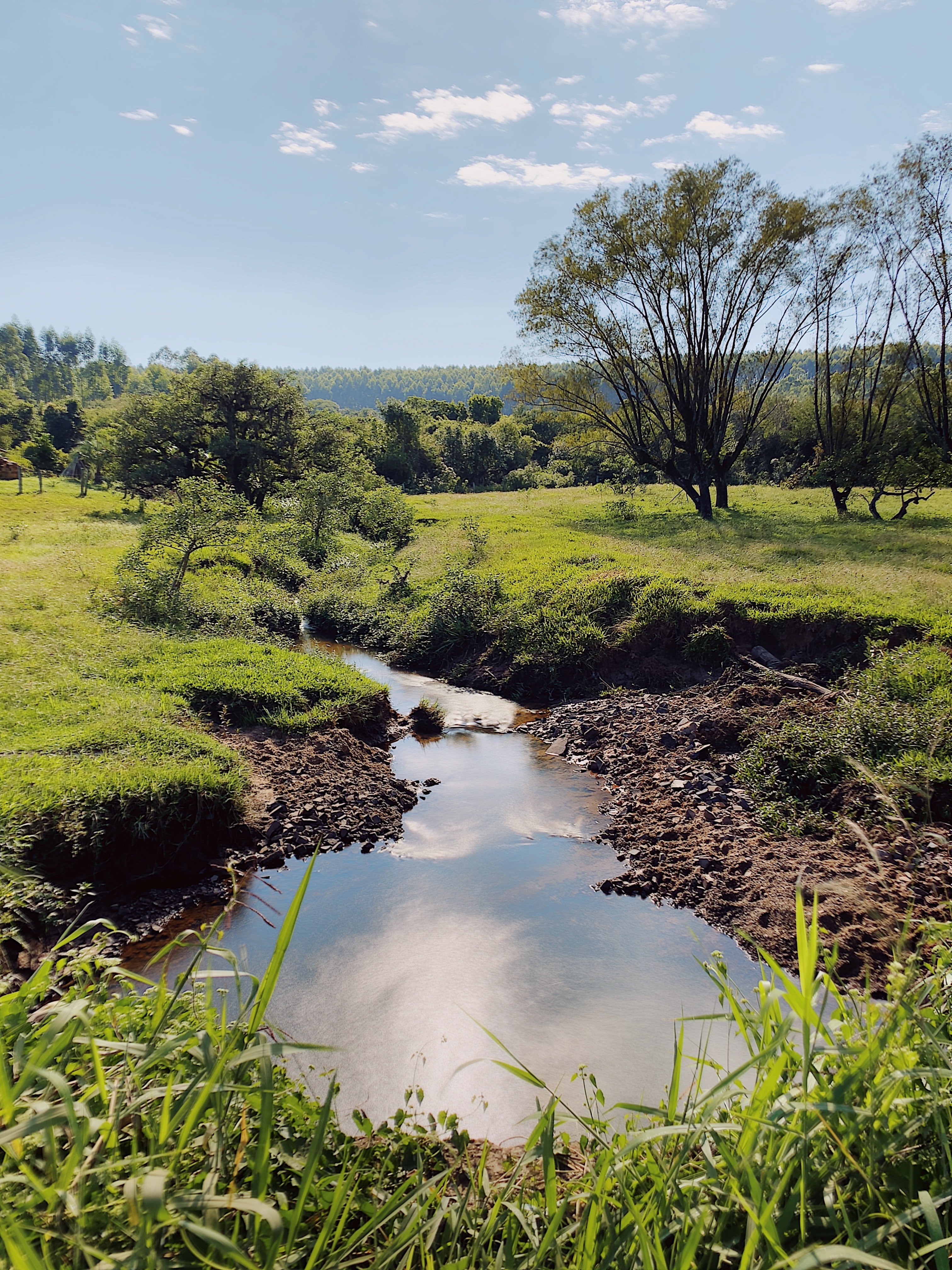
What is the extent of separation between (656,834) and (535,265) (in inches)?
1044

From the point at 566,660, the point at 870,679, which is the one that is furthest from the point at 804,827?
the point at 566,660

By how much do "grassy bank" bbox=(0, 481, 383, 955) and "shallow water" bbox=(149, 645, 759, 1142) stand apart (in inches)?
51.7

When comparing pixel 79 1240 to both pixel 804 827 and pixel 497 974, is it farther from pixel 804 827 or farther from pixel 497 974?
pixel 804 827

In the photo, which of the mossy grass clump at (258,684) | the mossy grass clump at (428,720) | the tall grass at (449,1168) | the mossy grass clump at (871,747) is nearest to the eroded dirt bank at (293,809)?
the mossy grass clump at (258,684)

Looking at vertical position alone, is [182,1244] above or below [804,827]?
above

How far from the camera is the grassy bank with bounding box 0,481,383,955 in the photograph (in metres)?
6.43

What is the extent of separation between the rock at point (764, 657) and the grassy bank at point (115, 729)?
7250mm

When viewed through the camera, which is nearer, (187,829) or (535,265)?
(187,829)

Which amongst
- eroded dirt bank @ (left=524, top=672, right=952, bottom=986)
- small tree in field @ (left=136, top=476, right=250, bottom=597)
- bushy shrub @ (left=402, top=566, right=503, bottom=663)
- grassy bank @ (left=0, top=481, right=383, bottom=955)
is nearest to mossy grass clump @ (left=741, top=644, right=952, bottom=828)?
eroded dirt bank @ (left=524, top=672, right=952, bottom=986)

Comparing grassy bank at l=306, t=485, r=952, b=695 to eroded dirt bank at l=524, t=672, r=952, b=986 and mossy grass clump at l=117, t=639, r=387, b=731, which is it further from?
mossy grass clump at l=117, t=639, r=387, b=731

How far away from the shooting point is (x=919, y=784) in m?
7.58

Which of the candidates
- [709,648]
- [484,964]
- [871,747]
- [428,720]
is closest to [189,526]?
[428,720]

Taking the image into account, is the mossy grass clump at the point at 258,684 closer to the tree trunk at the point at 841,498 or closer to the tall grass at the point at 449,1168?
the tall grass at the point at 449,1168

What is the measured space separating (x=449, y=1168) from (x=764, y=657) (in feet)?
38.9
